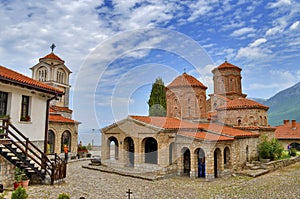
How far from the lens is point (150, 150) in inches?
739

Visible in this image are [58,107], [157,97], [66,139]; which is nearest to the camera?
[66,139]

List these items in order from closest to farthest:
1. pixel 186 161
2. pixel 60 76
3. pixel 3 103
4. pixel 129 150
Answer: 1. pixel 3 103
2. pixel 186 161
3. pixel 129 150
4. pixel 60 76

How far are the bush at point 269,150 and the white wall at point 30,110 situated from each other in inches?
651

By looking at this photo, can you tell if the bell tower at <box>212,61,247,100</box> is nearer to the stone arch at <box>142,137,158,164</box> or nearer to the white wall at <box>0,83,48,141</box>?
the stone arch at <box>142,137,158,164</box>

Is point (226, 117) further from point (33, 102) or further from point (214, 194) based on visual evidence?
point (33, 102)

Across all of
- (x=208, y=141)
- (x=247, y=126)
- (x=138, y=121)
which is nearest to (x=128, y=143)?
(x=138, y=121)

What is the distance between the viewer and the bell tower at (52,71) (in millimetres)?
26528

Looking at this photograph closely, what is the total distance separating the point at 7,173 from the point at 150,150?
10654 mm

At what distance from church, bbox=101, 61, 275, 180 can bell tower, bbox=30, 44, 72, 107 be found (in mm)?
10959

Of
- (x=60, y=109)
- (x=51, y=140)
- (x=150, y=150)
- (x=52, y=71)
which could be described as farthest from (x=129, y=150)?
(x=52, y=71)

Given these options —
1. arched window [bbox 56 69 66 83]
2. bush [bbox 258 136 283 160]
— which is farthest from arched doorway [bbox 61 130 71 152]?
bush [bbox 258 136 283 160]

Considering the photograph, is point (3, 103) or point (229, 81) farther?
point (229, 81)

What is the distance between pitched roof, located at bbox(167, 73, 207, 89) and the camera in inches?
890

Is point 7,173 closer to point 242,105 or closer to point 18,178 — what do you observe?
point 18,178
